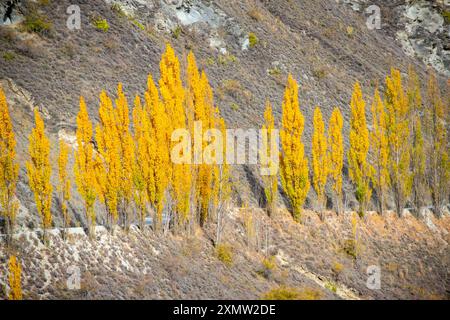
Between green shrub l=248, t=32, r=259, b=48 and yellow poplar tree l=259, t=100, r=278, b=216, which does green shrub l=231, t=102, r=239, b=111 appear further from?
green shrub l=248, t=32, r=259, b=48

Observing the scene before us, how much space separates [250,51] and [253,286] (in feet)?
73.8

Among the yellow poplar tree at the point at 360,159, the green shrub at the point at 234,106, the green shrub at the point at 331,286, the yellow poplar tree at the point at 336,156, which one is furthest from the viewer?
the green shrub at the point at 234,106

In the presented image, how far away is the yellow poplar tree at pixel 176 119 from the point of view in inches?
765

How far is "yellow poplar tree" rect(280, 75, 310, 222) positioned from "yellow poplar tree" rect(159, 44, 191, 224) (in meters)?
6.15

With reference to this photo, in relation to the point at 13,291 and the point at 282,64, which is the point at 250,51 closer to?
the point at 282,64

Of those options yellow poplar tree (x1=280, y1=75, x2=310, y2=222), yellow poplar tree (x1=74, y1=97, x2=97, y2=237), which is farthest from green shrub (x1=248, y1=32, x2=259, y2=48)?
yellow poplar tree (x1=74, y1=97, x2=97, y2=237)

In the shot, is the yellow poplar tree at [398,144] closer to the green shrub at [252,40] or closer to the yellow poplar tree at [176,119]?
the green shrub at [252,40]

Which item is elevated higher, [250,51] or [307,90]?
[250,51]

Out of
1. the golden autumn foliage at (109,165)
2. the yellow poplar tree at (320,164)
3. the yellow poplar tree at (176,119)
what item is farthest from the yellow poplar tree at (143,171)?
the yellow poplar tree at (320,164)

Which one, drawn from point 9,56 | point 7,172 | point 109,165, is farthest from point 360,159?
point 9,56

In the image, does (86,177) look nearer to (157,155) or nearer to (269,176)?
(157,155)

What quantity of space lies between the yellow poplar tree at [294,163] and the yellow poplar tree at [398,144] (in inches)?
305

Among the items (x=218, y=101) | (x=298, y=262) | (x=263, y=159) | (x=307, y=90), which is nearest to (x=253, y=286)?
(x=298, y=262)

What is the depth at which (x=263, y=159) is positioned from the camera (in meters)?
24.6
